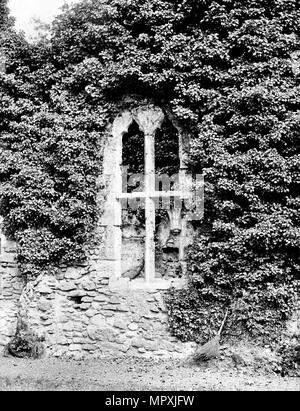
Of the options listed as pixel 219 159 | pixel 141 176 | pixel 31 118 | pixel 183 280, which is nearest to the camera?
pixel 219 159

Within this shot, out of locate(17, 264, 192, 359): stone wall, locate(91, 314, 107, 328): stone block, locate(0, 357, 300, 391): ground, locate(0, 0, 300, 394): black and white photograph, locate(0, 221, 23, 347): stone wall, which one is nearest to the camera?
locate(0, 357, 300, 391): ground

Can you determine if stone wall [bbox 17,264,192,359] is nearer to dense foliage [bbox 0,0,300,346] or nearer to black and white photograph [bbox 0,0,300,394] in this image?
black and white photograph [bbox 0,0,300,394]

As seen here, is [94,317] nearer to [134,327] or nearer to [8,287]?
[134,327]

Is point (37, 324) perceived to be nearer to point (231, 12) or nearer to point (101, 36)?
point (101, 36)

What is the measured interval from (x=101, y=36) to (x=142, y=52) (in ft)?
2.55

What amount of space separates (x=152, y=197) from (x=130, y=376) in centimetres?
276

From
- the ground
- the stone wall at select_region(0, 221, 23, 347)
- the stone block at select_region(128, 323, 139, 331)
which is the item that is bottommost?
the ground

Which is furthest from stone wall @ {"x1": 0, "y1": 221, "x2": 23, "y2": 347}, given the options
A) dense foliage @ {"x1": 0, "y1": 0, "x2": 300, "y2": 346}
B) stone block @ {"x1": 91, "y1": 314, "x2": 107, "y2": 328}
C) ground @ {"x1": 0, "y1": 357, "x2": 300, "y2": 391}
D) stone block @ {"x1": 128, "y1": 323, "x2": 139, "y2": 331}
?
stone block @ {"x1": 128, "y1": 323, "x2": 139, "y2": 331}

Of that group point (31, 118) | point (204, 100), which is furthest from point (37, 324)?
point (204, 100)

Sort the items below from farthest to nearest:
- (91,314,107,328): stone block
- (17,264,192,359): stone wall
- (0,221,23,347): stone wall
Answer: (0,221,23,347): stone wall, (91,314,107,328): stone block, (17,264,192,359): stone wall

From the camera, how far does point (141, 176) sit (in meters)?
10.3

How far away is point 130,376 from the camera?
21.1ft

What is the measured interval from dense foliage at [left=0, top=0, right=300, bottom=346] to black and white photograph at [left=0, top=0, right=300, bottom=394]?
0.07ft

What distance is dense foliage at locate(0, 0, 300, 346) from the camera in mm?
6695
